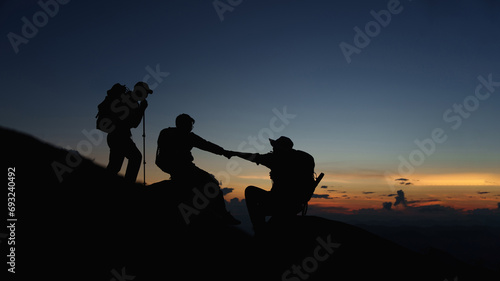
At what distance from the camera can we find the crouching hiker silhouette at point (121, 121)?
29.9ft

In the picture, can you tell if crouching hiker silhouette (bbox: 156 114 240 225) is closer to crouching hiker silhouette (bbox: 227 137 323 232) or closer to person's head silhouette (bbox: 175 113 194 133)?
person's head silhouette (bbox: 175 113 194 133)

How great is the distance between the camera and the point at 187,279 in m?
6.65

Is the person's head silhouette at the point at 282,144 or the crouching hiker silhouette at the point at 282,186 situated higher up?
the person's head silhouette at the point at 282,144

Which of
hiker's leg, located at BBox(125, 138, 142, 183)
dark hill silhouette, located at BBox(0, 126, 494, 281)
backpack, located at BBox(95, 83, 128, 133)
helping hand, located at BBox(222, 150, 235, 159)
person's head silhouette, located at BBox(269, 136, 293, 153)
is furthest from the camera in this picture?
helping hand, located at BBox(222, 150, 235, 159)

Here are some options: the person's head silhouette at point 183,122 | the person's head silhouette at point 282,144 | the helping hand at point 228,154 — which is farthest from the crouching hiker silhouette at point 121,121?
the person's head silhouette at point 282,144

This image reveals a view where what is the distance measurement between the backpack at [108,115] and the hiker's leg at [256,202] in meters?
4.92

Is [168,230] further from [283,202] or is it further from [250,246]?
[283,202]

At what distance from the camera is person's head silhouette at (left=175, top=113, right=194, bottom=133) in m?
9.16

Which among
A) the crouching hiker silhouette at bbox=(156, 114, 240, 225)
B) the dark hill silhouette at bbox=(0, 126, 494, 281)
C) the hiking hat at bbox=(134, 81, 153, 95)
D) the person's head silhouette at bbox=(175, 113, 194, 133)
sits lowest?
the dark hill silhouette at bbox=(0, 126, 494, 281)

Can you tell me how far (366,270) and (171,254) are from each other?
19.4 ft

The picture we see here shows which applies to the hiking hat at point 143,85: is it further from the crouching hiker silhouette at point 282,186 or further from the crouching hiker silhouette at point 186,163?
the crouching hiker silhouette at point 282,186

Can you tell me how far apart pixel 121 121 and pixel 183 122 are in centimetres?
205

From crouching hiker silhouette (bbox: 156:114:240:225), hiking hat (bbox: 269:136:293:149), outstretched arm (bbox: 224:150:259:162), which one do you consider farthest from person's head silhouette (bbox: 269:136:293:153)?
crouching hiker silhouette (bbox: 156:114:240:225)

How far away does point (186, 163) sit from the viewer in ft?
30.7
